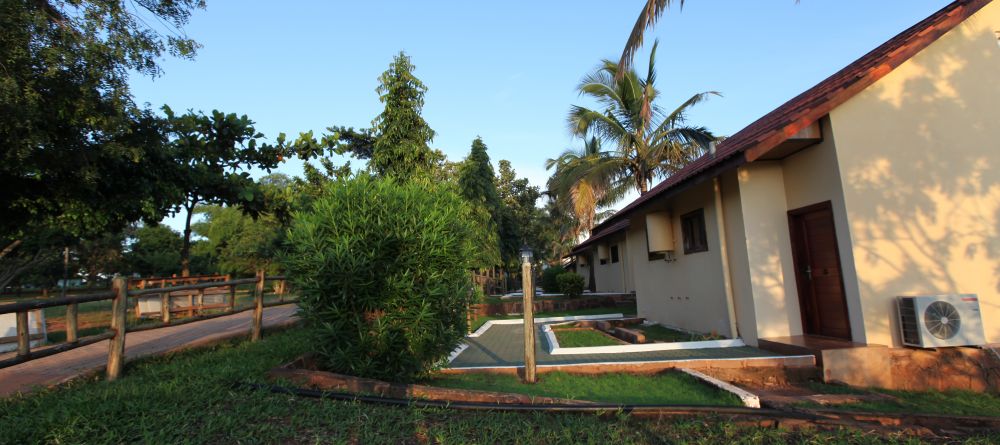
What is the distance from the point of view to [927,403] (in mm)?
5055

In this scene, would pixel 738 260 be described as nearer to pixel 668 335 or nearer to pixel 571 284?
pixel 668 335

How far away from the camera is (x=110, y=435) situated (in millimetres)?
3318

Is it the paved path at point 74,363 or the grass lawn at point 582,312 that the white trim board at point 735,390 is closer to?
the paved path at point 74,363

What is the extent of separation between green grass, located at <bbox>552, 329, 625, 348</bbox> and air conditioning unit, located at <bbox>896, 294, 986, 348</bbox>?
4.10 metres

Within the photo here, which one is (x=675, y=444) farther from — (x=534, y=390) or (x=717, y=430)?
(x=534, y=390)

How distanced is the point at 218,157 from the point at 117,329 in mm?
3618

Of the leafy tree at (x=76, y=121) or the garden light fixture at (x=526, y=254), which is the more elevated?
the leafy tree at (x=76, y=121)

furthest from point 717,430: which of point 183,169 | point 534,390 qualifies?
point 183,169

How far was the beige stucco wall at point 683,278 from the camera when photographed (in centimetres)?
823

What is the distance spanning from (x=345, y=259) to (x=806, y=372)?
5.67 m

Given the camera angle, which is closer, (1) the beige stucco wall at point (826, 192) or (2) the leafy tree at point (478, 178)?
(1) the beige stucco wall at point (826, 192)

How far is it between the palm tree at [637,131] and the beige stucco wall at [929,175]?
839 cm

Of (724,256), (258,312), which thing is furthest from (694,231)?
(258,312)

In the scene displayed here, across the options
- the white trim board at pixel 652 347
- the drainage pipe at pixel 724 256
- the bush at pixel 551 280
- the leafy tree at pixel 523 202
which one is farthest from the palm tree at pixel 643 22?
the leafy tree at pixel 523 202
